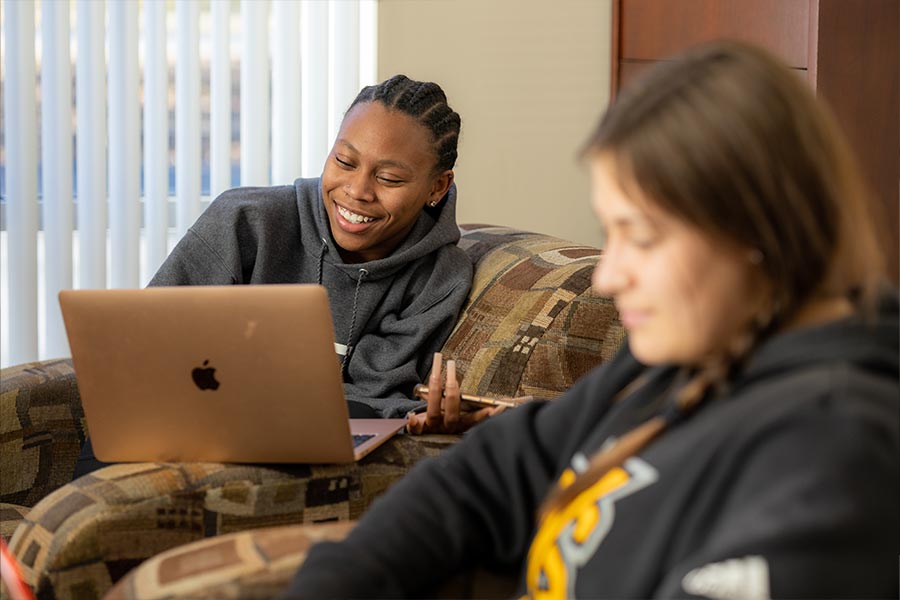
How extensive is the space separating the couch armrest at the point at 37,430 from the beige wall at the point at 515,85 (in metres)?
1.47

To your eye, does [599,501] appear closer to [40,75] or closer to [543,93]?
[40,75]

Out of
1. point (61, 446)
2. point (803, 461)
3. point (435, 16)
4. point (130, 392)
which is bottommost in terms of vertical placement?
point (61, 446)

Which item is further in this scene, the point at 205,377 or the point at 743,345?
the point at 205,377

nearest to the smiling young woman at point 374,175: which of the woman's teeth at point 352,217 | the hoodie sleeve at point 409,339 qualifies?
the woman's teeth at point 352,217

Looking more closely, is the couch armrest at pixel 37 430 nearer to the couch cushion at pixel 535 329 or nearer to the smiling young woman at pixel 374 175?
the smiling young woman at pixel 374 175

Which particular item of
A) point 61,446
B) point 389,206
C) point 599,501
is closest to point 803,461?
point 599,501

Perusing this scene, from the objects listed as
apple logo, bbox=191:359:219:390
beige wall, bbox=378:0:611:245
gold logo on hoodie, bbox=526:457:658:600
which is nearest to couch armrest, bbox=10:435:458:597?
apple logo, bbox=191:359:219:390

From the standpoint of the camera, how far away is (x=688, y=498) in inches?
36.1

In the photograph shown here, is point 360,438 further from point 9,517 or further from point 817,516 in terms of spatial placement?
point 817,516

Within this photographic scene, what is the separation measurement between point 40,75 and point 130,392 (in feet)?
5.35

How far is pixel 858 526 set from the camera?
81cm

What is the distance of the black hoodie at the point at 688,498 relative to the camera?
2.69 feet

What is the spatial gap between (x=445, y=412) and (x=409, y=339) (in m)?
0.40

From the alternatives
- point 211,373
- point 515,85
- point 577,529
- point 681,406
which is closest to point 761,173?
point 681,406
